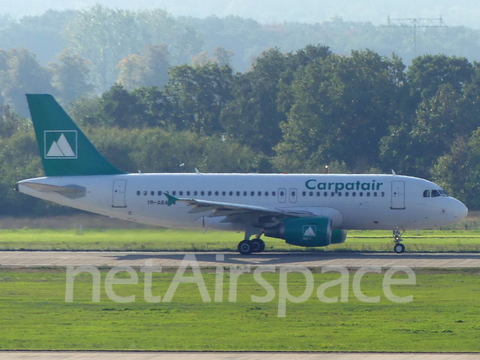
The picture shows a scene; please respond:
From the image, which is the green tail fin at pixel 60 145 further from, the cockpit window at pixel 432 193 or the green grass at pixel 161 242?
the cockpit window at pixel 432 193

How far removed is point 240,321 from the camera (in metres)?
23.5

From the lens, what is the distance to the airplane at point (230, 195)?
135ft

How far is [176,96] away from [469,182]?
3670 centimetres

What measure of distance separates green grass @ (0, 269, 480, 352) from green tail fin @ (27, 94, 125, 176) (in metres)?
12.4

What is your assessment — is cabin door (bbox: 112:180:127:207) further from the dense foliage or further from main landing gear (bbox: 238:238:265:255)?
the dense foliage

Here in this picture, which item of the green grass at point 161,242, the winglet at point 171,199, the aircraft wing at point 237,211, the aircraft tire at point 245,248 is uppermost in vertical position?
the winglet at point 171,199

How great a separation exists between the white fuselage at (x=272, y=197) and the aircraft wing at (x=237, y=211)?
1.58 feet

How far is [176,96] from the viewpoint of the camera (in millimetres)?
95062

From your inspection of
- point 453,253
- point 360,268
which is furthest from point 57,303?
point 453,253

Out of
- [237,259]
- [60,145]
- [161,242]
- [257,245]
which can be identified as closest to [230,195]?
[257,245]

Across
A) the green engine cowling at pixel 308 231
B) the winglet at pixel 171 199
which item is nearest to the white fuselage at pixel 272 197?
the green engine cowling at pixel 308 231

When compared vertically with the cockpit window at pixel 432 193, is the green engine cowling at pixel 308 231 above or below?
below

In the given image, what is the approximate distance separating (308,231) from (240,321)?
51.9 feet

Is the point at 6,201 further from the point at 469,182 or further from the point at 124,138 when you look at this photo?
the point at 469,182
